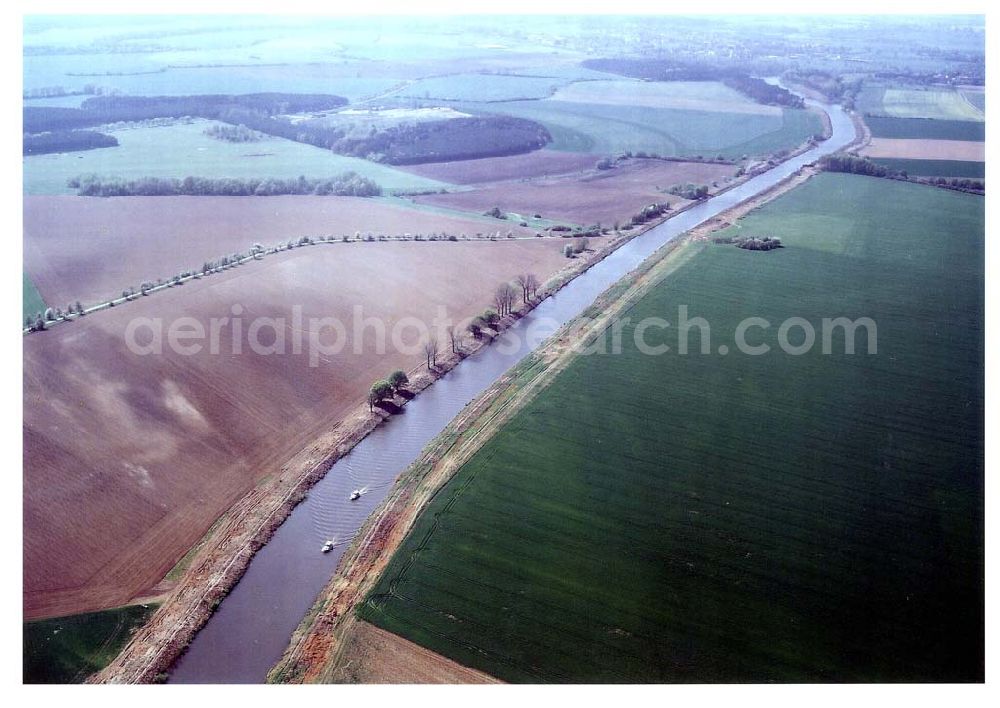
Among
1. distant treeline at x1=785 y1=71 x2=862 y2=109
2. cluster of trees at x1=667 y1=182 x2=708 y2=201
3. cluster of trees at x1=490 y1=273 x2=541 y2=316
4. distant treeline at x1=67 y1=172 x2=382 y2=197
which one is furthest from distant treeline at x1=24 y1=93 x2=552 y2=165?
distant treeline at x1=785 y1=71 x2=862 y2=109


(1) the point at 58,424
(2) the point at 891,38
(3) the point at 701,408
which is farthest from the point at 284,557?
(2) the point at 891,38

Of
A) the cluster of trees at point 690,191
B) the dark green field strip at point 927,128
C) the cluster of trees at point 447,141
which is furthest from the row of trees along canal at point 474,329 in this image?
the dark green field strip at point 927,128

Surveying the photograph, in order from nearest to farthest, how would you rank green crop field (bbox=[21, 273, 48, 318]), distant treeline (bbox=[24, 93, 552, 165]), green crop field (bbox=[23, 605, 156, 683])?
green crop field (bbox=[23, 605, 156, 683])
green crop field (bbox=[21, 273, 48, 318])
distant treeline (bbox=[24, 93, 552, 165])

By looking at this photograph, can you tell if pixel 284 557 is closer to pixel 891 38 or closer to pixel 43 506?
pixel 43 506

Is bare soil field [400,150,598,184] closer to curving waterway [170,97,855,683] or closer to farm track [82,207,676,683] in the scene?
curving waterway [170,97,855,683]

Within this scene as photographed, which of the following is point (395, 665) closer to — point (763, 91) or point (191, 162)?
point (191, 162)
